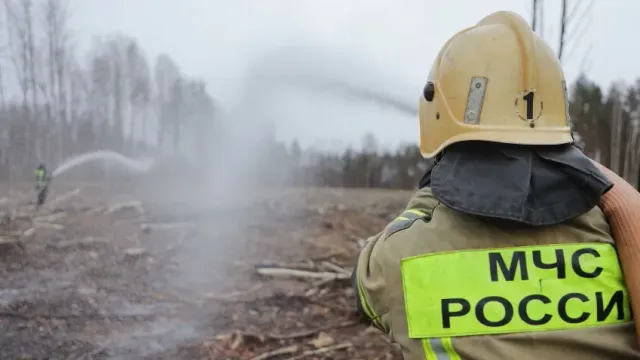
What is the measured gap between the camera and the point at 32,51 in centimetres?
3109

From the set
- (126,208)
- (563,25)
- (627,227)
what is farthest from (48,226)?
(627,227)

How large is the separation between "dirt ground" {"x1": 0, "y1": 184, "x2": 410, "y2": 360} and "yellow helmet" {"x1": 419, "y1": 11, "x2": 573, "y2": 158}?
196 inches

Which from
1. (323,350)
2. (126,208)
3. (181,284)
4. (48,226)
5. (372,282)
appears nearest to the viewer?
(372,282)

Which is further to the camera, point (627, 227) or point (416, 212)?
point (416, 212)

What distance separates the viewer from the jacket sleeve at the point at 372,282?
166 centimetres

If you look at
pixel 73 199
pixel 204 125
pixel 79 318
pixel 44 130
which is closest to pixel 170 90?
pixel 44 130

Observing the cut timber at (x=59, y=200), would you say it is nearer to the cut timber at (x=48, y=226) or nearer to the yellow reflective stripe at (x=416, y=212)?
the cut timber at (x=48, y=226)

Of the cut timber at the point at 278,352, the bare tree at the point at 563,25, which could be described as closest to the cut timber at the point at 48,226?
the cut timber at the point at 278,352

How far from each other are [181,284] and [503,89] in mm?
8078

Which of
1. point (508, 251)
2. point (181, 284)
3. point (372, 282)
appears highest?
point (508, 251)

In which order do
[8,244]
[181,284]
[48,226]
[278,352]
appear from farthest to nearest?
[48,226] → [8,244] → [181,284] → [278,352]

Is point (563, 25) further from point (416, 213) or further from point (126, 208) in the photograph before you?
point (126, 208)

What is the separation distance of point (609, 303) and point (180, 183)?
25268 mm

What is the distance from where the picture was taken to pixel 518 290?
1535 mm
